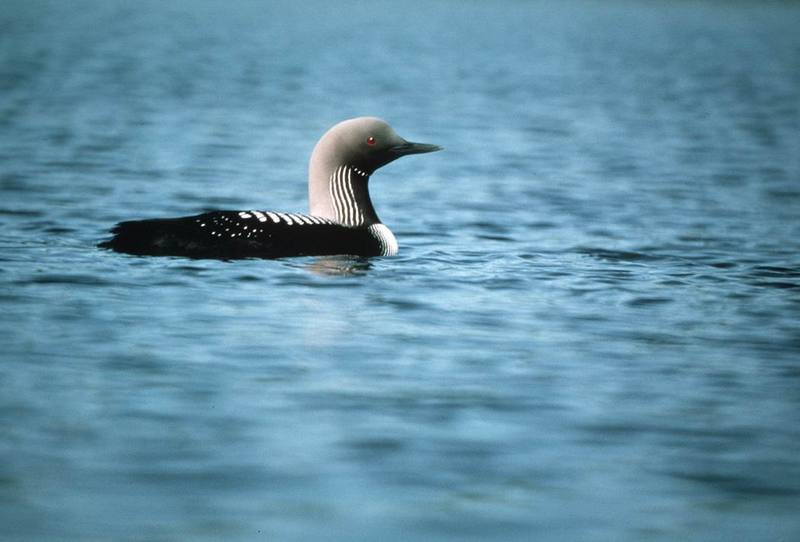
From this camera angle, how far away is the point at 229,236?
8.32 m

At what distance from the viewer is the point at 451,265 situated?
9078 mm

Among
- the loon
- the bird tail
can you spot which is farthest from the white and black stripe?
the bird tail

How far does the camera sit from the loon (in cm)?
828

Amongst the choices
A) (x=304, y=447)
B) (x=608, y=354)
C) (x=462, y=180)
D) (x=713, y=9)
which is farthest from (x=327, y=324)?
(x=713, y=9)

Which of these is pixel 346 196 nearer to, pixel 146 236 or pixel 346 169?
pixel 346 169

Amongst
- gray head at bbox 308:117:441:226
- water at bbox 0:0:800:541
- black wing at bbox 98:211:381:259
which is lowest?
water at bbox 0:0:800:541

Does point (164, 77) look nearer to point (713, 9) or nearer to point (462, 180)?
point (462, 180)

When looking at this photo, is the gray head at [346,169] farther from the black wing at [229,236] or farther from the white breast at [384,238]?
the black wing at [229,236]

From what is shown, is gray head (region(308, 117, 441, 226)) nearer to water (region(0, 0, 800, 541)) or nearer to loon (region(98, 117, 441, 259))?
loon (region(98, 117, 441, 259))

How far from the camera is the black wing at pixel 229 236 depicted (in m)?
8.25

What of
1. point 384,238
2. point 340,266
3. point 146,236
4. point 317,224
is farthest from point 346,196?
point 146,236

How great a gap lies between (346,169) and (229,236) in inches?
42.2

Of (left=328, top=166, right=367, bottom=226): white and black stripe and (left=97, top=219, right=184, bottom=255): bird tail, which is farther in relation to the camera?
(left=328, top=166, right=367, bottom=226): white and black stripe

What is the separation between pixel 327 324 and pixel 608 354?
1296 mm
